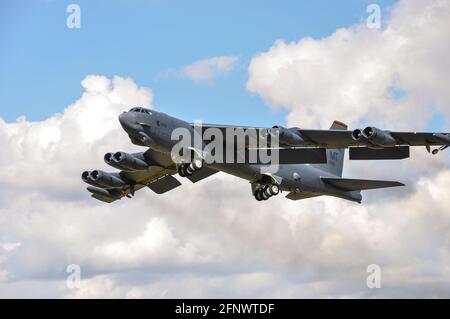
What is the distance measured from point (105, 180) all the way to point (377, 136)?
64.7 ft

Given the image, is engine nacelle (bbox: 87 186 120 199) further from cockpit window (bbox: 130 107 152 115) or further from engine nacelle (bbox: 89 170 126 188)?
cockpit window (bbox: 130 107 152 115)

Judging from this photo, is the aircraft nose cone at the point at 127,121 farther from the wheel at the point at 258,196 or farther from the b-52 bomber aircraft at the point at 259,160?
the wheel at the point at 258,196

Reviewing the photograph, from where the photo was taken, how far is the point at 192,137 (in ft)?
156

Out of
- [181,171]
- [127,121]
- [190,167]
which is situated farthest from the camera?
[181,171]

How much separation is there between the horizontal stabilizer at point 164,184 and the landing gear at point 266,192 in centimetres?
711

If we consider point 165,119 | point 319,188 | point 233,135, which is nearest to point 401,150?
point 319,188

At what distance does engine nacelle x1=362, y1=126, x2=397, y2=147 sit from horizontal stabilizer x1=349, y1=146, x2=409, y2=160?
4.24m

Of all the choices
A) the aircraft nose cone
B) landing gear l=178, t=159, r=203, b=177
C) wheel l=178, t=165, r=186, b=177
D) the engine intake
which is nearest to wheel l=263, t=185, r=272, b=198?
landing gear l=178, t=159, r=203, b=177

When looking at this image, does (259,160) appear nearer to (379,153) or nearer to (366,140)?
(379,153)

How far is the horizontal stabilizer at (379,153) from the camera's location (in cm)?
4856

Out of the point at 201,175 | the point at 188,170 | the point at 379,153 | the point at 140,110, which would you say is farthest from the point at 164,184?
the point at 379,153

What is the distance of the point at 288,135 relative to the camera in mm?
45562
